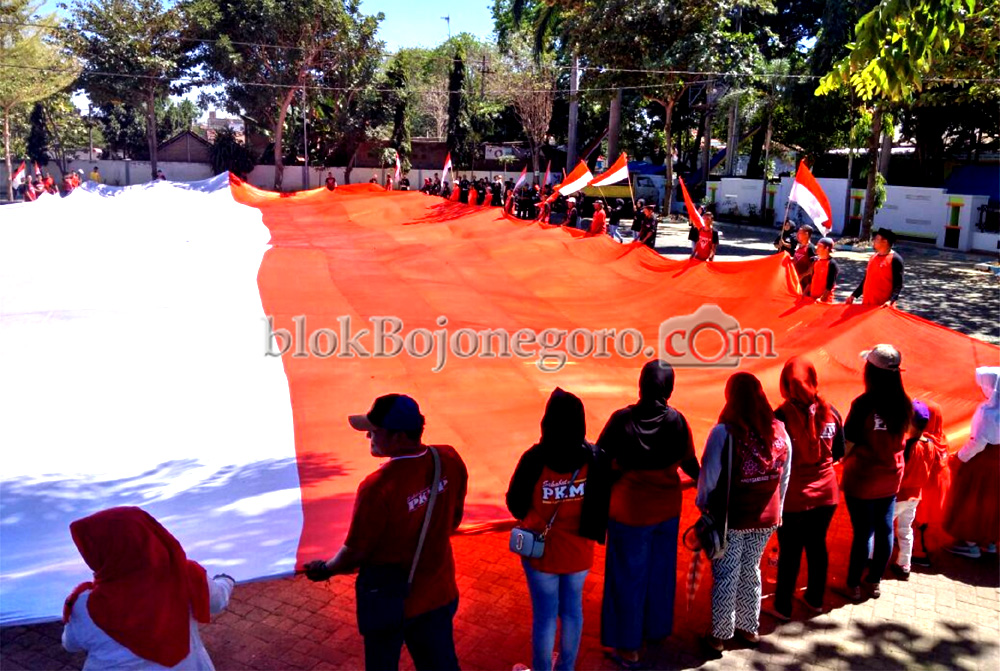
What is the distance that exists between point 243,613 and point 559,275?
7.74m

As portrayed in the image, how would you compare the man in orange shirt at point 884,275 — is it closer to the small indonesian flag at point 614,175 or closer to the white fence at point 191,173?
the small indonesian flag at point 614,175

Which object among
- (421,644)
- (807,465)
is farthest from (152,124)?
(421,644)

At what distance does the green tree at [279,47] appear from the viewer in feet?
111

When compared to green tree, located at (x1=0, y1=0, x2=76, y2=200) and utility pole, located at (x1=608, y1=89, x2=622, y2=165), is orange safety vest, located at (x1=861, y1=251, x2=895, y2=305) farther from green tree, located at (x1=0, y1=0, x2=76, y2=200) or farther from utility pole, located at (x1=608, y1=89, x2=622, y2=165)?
green tree, located at (x1=0, y1=0, x2=76, y2=200)

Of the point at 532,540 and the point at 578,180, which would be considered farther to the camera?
the point at 578,180

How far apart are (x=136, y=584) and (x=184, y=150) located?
47560 mm

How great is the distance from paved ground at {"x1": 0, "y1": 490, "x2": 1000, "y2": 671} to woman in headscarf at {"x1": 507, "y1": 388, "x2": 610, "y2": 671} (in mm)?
877

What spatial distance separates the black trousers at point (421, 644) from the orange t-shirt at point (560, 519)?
47 centimetres

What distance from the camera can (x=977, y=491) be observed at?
5.05 metres

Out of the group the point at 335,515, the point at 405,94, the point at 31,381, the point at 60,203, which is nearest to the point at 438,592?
the point at 335,515

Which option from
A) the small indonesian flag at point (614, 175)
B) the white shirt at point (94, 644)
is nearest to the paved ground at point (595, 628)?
the white shirt at point (94, 644)

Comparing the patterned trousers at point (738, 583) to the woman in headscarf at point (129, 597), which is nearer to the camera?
the woman in headscarf at point (129, 597)

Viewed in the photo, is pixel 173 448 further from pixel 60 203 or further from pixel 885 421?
pixel 60 203

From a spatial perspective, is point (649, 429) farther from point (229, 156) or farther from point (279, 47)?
point (229, 156)
